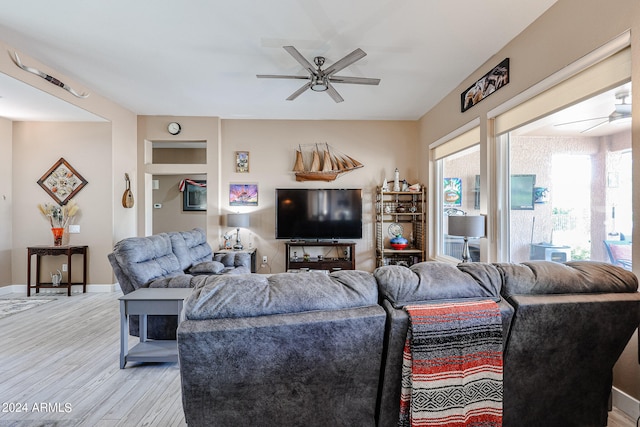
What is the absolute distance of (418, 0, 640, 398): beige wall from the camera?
181 centimetres

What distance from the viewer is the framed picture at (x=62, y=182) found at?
15.5 feet

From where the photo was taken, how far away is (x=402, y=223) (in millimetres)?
5566

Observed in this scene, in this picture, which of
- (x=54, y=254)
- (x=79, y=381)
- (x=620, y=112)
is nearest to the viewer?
(x=620, y=112)

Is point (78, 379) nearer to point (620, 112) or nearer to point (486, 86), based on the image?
point (620, 112)

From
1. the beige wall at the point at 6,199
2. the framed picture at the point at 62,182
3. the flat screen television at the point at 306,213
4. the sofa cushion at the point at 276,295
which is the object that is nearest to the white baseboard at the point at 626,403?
the sofa cushion at the point at 276,295

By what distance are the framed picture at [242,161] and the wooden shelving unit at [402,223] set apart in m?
2.37

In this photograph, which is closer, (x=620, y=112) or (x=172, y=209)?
(x=620, y=112)

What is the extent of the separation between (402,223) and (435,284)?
14.3 feet

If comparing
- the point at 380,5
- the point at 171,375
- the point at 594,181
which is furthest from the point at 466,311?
the point at 380,5

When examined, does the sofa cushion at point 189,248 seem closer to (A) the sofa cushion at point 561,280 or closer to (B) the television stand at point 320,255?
(B) the television stand at point 320,255

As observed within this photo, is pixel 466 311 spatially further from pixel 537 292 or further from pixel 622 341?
pixel 622 341

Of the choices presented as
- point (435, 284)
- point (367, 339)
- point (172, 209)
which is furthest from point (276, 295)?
point (172, 209)

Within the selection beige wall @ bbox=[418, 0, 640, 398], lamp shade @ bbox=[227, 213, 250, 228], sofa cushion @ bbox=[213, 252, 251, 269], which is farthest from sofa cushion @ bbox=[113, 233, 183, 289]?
beige wall @ bbox=[418, 0, 640, 398]

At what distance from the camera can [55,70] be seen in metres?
3.62
